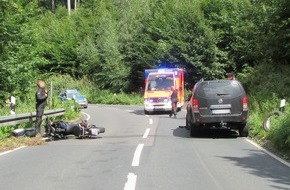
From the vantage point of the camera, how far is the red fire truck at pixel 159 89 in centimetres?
2952

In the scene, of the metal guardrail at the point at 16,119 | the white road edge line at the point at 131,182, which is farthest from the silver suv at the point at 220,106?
the white road edge line at the point at 131,182

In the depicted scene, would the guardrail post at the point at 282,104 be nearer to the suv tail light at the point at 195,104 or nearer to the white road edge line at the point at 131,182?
the suv tail light at the point at 195,104

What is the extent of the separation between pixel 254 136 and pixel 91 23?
55213mm

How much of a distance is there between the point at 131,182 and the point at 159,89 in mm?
22150

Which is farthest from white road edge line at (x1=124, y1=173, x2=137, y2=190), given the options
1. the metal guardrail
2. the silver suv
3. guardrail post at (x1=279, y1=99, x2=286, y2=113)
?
guardrail post at (x1=279, y1=99, x2=286, y2=113)

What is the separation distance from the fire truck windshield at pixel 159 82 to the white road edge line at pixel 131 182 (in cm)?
2154

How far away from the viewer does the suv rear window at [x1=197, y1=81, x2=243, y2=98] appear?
14977 mm

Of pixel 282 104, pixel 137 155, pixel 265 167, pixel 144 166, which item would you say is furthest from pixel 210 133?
pixel 144 166

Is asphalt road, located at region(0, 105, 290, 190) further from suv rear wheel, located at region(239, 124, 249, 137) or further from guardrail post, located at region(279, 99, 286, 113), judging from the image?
guardrail post, located at region(279, 99, 286, 113)

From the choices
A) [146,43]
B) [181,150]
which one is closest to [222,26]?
[146,43]

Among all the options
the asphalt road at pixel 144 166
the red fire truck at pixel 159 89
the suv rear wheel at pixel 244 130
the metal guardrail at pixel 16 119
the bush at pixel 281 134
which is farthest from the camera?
the red fire truck at pixel 159 89

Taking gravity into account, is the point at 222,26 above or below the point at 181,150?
above

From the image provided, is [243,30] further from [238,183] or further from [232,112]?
[238,183]

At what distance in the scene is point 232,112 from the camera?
14.9m
